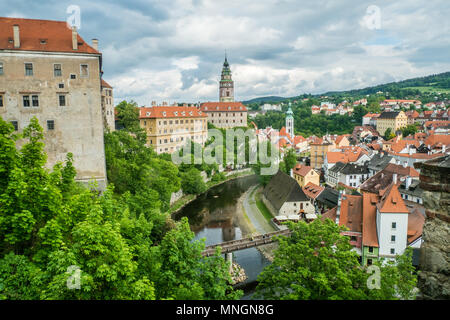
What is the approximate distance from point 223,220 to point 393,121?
6983cm

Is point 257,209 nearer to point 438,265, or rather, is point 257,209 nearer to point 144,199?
point 144,199

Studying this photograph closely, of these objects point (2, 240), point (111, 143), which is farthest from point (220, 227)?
point (2, 240)

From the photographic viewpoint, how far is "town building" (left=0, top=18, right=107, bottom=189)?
52.8 feet

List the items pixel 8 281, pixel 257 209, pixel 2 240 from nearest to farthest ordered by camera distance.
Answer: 1. pixel 8 281
2. pixel 2 240
3. pixel 257 209

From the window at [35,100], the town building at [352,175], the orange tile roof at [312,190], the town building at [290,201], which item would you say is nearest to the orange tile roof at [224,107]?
the town building at [352,175]

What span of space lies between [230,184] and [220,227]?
1719 centimetres

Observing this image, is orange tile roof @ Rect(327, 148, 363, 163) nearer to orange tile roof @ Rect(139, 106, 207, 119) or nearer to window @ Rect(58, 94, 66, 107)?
orange tile roof @ Rect(139, 106, 207, 119)

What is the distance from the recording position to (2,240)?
7211 mm

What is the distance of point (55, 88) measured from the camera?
16.8 m

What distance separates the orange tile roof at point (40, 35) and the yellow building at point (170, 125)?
1225 inches

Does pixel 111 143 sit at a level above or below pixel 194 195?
above
